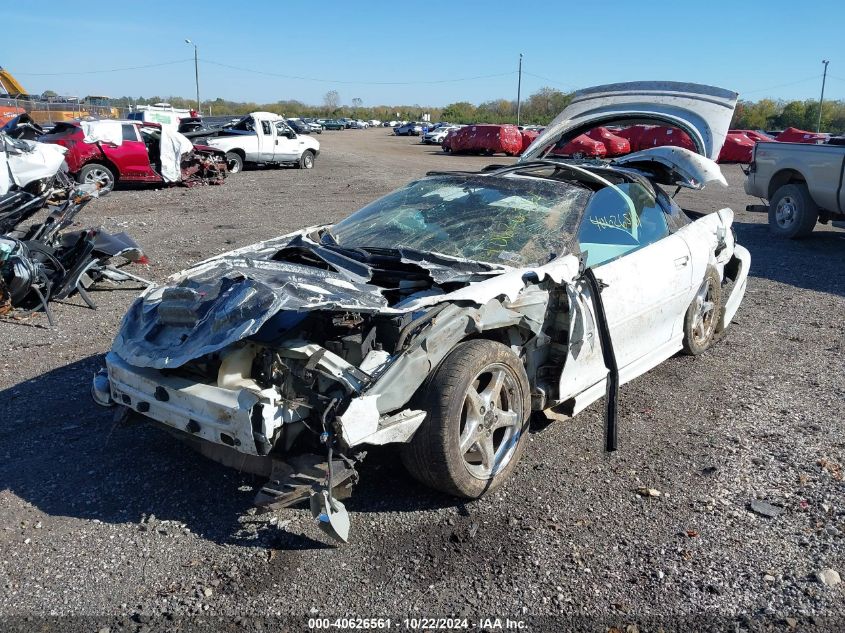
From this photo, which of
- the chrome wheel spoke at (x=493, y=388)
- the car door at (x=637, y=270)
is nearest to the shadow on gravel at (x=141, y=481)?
the chrome wheel spoke at (x=493, y=388)

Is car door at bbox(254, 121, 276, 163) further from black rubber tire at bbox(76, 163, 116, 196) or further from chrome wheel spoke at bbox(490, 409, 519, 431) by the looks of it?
chrome wheel spoke at bbox(490, 409, 519, 431)

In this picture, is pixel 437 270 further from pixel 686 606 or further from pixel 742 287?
pixel 742 287

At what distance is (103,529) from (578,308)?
106 inches

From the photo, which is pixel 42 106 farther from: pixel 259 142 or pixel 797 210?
pixel 797 210

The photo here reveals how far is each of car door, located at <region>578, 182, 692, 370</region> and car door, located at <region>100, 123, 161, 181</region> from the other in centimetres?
1353

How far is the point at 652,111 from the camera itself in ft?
20.1

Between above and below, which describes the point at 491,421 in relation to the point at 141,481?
above

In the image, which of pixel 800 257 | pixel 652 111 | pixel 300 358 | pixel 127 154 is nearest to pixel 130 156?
pixel 127 154

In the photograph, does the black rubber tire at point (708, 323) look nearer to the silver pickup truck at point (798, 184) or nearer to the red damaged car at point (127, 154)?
the silver pickup truck at point (798, 184)

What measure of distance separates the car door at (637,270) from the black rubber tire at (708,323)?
0.20 meters

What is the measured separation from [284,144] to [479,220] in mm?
19112

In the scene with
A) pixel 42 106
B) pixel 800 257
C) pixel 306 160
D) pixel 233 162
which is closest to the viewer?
pixel 800 257

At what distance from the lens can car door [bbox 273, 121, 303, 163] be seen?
22.1 metres

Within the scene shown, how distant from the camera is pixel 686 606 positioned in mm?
2826
